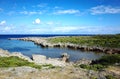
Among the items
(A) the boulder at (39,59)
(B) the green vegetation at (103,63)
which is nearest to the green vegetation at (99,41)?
(A) the boulder at (39,59)

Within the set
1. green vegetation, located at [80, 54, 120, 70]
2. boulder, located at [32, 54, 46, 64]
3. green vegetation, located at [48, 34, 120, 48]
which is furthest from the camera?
green vegetation, located at [48, 34, 120, 48]

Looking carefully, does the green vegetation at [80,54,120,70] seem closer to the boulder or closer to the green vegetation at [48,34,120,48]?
the boulder

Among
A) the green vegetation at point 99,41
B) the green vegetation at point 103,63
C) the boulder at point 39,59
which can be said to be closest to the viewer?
the green vegetation at point 103,63

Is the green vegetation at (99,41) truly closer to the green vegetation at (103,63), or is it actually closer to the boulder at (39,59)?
the boulder at (39,59)

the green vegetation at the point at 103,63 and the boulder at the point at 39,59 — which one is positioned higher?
the green vegetation at the point at 103,63

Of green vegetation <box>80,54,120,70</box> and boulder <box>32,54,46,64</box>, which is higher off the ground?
green vegetation <box>80,54,120,70</box>

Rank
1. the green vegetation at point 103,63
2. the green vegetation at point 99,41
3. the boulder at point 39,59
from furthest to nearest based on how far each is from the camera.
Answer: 1. the green vegetation at point 99,41
2. the boulder at point 39,59
3. the green vegetation at point 103,63

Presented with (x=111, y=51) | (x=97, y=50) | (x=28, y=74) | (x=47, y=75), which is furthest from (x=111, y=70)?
(x=97, y=50)

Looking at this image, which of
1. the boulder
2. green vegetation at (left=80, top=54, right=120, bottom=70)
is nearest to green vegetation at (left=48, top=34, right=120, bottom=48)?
the boulder

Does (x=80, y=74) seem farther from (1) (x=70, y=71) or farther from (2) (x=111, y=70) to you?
(2) (x=111, y=70)

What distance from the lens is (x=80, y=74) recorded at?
20891mm

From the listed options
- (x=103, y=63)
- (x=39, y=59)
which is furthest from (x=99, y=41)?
(x=103, y=63)

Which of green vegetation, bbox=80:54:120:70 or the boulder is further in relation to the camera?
the boulder

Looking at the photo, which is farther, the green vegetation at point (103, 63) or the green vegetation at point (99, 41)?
the green vegetation at point (99, 41)
